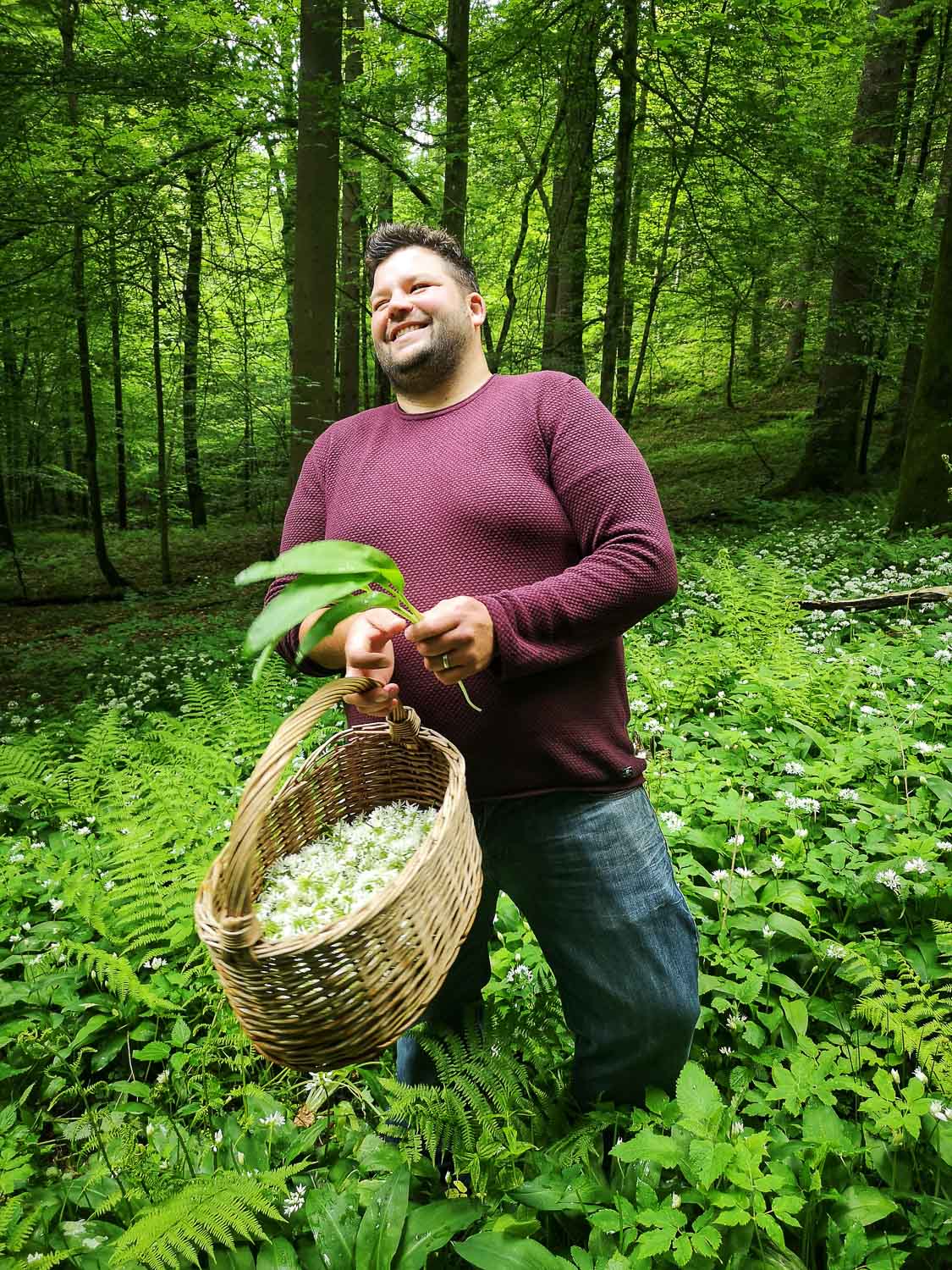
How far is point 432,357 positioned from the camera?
1.77 m

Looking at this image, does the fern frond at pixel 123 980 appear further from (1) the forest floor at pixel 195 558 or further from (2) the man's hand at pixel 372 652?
(1) the forest floor at pixel 195 558

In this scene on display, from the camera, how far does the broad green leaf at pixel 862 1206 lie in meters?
1.62

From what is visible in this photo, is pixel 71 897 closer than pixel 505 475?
No

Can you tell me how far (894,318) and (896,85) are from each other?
2995 millimetres

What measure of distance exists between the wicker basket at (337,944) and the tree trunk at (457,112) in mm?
6352

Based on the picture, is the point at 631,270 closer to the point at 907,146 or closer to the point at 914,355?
the point at 914,355

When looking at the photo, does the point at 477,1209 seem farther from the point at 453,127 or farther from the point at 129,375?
the point at 129,375

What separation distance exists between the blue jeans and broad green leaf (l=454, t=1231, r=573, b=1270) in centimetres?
39

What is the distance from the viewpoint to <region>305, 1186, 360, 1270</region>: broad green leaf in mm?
1721

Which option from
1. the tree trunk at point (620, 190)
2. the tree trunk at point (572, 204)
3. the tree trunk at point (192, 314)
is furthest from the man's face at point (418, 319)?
the tree trunk at point (192, 314)

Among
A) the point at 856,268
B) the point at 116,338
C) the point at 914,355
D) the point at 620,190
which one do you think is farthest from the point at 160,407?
the point at 914,355

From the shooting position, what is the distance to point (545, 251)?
10180mm

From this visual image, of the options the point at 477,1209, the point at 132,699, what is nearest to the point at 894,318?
the point at 132,699

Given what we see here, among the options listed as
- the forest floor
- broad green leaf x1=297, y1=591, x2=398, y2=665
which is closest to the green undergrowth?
broad green leaf x1=297, y1=591, x2=398, y2=665
